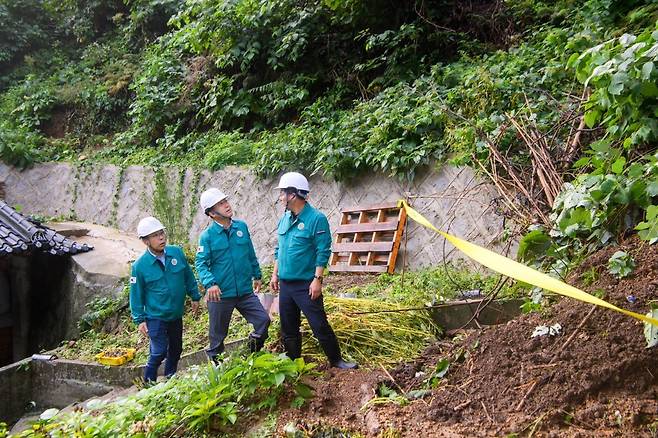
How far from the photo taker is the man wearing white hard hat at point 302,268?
458 centimetres

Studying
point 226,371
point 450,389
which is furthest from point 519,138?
point 226,371

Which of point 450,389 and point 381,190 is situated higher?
point 381,190

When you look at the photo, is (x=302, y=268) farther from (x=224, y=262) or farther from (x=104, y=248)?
(x=104, y=248)

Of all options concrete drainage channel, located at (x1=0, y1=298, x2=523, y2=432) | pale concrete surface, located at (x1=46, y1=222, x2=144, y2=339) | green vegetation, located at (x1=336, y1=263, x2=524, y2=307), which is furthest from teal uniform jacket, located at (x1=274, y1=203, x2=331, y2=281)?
pale concrete surface, located at (x1=46, y1=222, x2=144, y2=339)

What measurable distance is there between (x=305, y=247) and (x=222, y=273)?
0.87 metres

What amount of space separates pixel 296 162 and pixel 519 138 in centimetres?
396

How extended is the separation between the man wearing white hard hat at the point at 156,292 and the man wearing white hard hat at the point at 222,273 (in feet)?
1.75

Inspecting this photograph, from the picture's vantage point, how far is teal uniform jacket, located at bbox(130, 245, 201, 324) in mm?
5312

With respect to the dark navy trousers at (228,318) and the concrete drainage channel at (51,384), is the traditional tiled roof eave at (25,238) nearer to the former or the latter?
the concrete drainage channel at (51,384)

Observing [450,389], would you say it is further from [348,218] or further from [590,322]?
[348,218]

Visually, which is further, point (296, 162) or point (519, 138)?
point (296, 162)

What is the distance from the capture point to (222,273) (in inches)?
197

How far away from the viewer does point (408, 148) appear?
26.0 ft

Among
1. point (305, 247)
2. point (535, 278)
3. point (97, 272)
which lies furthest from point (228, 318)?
point (97, 272)
